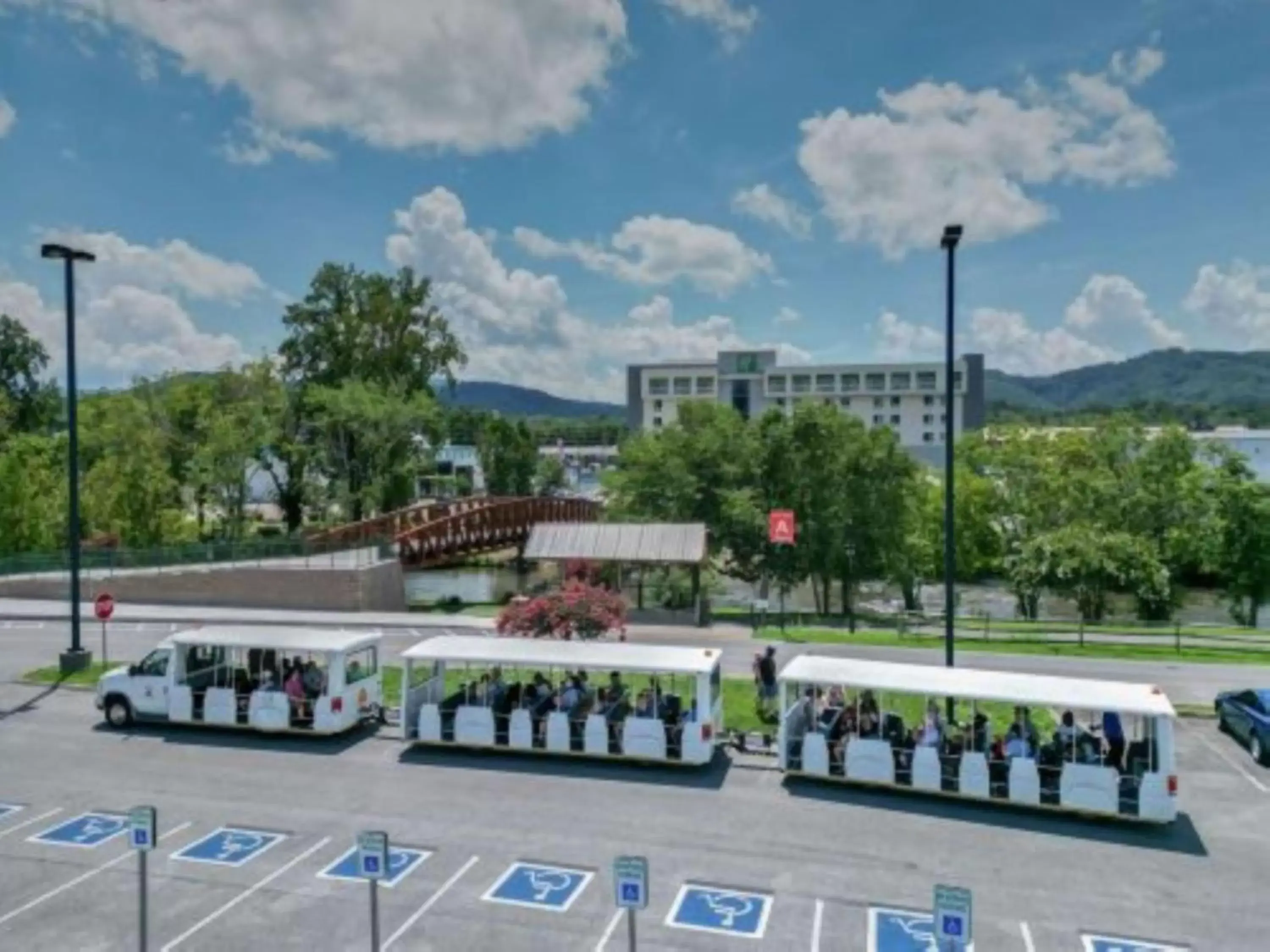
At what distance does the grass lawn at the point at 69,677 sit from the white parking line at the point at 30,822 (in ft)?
30.5

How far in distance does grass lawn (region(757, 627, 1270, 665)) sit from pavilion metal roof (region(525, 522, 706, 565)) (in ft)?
12.9

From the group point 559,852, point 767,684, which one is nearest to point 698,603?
point 767,684

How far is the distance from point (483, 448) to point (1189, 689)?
86681 millimetres

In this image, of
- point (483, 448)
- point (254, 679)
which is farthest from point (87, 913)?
point (483, 448)

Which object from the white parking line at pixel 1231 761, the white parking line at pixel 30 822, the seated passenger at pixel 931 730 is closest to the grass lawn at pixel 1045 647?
the white parking line at pixel 1231 761

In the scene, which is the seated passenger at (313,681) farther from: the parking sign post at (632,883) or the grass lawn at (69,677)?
the parking sign post at (632,883)

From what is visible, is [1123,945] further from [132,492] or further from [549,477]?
[549,477]

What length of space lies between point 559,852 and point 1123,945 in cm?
694

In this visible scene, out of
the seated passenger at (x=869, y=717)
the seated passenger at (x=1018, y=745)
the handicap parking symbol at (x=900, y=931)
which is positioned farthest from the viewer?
the seated passenger at (x=869, y=717)

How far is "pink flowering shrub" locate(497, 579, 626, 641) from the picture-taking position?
24.6 meters

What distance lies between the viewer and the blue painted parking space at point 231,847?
14.1 metres

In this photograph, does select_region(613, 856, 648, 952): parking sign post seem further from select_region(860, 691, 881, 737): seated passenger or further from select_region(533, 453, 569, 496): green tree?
select_region(533, 453, 569, 496): green tree

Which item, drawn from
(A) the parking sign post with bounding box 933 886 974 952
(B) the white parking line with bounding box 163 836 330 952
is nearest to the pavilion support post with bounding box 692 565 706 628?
(B) the white parking line with bounding box 163 836 330 952

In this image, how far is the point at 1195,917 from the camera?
1255cm
